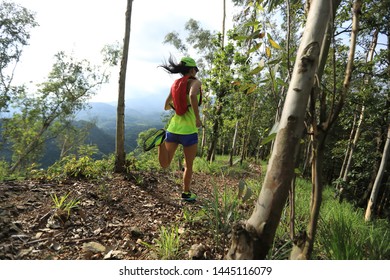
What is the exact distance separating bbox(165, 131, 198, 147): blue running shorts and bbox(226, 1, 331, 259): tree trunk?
1954 mm

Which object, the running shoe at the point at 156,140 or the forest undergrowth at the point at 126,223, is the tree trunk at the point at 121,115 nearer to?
the forest undergrowth at the point at 126,223

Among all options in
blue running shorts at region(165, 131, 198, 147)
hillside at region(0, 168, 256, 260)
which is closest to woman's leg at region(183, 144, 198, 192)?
blue running shorts at region(165, 131, 198, 147)

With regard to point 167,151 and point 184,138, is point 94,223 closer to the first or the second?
point 167,151

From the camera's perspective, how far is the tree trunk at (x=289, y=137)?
1183mm

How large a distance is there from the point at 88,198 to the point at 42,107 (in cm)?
1706

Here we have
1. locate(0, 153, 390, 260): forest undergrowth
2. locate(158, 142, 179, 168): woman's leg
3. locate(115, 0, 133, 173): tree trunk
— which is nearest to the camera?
locate(0, 153, 390, 260): forest undergrowth

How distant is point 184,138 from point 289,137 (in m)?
2.04

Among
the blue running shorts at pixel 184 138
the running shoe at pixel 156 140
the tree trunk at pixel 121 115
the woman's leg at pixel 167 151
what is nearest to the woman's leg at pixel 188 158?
the blue running shorts at pixel 184 138

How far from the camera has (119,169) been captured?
14.1 feet

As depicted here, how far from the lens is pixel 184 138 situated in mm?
3135

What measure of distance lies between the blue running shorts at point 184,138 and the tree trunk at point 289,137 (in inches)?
76.9

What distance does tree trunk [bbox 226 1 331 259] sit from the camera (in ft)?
Result: 3.88

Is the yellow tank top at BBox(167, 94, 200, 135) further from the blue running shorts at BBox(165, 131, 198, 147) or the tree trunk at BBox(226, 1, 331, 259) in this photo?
the tree trunk at BBox(226, 1, 331, 259)

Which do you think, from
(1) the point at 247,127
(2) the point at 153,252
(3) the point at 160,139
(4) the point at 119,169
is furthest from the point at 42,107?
(2) the point at 153,252
